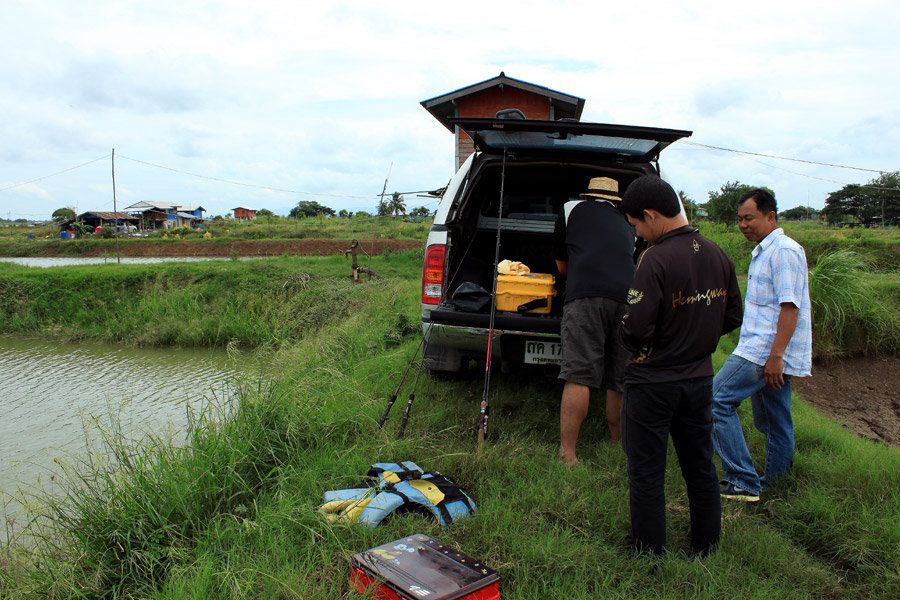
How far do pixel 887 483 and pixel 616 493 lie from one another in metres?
1.49

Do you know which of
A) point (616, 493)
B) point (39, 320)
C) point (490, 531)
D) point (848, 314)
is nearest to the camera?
point (490, 531)

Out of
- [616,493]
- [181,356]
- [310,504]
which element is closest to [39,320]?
[181,356]

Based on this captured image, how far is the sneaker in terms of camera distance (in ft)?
10.3

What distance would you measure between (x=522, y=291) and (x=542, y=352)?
17.3 inches

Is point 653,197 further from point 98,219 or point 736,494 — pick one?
point 98,219

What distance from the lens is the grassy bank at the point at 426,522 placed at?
7.97ft

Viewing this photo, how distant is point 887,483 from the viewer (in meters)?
3.14

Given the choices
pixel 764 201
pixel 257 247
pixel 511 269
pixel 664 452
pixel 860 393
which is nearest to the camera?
pixel 664 452

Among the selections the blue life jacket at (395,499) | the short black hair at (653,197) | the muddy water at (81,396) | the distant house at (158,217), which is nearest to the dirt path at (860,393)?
the short black hair at (653,197)

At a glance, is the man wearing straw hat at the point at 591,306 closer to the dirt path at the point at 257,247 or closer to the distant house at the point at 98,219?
the dirt path at the point at 257,247

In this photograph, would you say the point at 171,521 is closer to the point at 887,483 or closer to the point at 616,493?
the point at 616,493

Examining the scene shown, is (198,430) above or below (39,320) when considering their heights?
above

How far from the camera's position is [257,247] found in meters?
29.7

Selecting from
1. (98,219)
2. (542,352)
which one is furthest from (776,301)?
(98,219)
